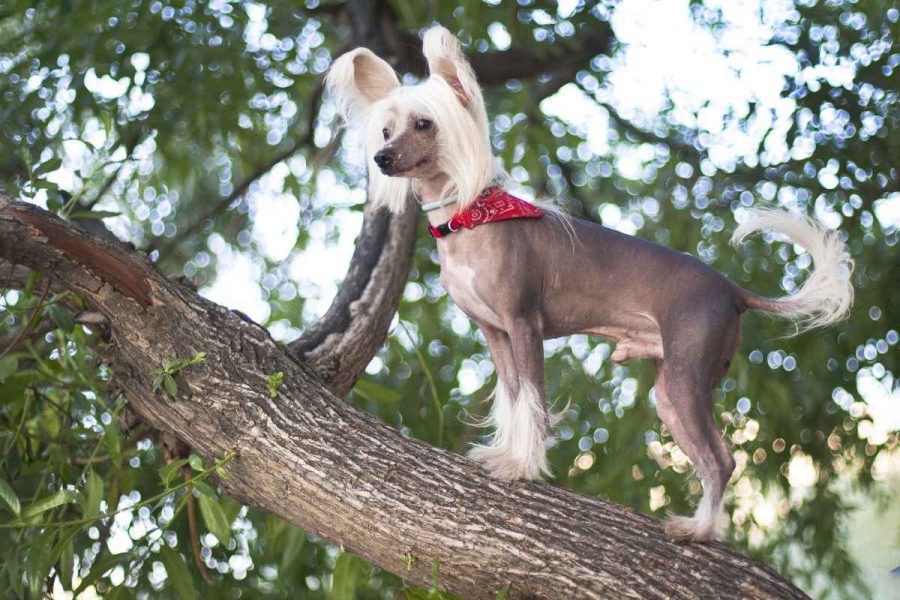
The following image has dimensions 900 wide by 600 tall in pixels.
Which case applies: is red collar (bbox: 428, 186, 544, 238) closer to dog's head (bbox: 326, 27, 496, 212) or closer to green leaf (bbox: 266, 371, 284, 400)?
dog's head (bbox: 326, 27, 496, 212)

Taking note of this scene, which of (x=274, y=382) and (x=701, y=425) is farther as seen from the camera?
(x=274, y=382)

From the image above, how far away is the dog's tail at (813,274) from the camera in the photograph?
2.44 metres

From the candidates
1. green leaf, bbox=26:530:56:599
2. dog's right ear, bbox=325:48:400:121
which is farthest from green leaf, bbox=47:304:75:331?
dog's right ear, bbox=325:48:400:121

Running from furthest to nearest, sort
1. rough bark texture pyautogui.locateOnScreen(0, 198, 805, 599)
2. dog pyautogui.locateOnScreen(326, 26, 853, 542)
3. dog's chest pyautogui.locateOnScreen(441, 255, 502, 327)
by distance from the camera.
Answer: dog's chest pyautogui.locateOnScreen(441, 255, 502, 327) < dog pyautogui.locateOnScreen(326, 26, 853, 542) < rough bark texture pyautogui.locateOnScreen(0, 198, 805, 599)

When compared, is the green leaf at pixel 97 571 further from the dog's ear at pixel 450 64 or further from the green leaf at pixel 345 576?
the dog's ear at pixel 450 64

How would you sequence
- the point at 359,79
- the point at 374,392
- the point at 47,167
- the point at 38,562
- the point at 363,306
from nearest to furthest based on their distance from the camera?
the point at 38,562, the point at 359,79, the point at 47,167, the point at 374,392, the point at 363,306

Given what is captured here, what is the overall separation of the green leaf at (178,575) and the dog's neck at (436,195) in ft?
3.50

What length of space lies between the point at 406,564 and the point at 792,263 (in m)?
2.48

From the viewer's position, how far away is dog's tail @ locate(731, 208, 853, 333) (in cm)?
244

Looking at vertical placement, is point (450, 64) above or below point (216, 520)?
above

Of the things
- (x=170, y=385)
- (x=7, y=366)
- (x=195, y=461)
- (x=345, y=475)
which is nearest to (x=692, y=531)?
(x=345, y=475)

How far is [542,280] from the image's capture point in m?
2.43

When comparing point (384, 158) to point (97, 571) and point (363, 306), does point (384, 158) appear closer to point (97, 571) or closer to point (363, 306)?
point (363, 306)

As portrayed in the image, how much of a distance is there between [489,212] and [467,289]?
0.19 meters
